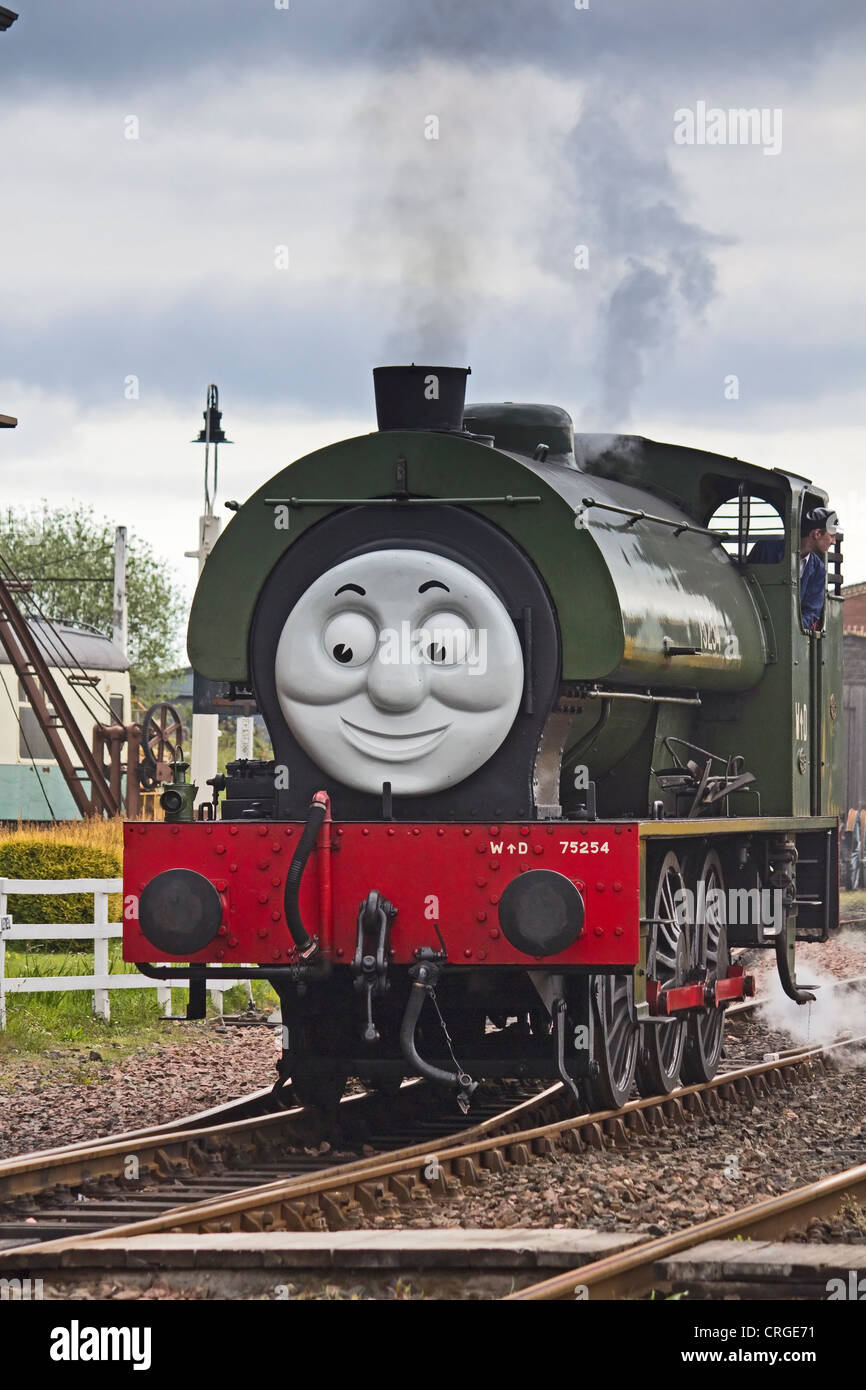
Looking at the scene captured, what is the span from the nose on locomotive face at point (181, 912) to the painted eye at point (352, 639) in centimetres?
117

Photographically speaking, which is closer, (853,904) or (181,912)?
(181,912)

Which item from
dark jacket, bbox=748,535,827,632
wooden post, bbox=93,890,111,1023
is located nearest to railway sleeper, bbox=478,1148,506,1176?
dark jacket, bbox=748,535,827,632

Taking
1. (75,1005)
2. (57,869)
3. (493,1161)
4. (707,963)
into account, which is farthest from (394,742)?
(57,869)

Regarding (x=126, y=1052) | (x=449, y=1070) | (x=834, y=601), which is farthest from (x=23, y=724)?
→ (x=449, y=1070)

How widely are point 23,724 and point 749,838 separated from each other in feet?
66.5

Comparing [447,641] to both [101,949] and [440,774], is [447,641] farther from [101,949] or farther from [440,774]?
[101,949]

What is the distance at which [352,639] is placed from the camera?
8.69 metres

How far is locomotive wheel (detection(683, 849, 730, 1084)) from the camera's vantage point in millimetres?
10352

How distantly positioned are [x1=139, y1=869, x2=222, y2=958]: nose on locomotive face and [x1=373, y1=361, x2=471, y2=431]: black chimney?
7.86 ft

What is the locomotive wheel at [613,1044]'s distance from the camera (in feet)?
30.0

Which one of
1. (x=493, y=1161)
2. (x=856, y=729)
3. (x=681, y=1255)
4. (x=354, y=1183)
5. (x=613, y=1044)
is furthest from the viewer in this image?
(x=856, y=729)

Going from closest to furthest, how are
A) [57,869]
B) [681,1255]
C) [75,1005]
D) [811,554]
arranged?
1. [681,1255]
2. [811,554]
3. [75,1005]
4. [57,869]

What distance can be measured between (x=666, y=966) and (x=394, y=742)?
81.6 inches

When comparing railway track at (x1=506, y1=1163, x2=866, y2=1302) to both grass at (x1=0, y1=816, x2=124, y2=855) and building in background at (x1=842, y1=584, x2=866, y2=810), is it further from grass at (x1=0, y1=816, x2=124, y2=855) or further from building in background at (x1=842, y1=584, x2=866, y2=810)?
building in background at (x1=842, y1=584, x2=866, y2=810)
